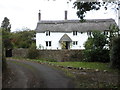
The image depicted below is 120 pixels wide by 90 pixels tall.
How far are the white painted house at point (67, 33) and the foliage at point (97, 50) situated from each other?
21.3 m

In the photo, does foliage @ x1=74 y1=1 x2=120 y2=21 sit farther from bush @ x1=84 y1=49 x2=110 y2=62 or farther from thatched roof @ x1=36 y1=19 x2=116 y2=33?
thatched roof @ x1=36 y1=19 x2=116 y2=33

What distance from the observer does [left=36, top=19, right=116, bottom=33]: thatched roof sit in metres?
45.8

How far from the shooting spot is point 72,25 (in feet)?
154

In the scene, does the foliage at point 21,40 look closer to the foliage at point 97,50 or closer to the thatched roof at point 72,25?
the thatched roof at point 72,25

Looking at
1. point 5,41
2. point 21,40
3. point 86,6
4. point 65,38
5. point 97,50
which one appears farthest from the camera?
point 65,38

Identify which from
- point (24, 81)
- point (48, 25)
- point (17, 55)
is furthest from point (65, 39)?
point (24, 81)

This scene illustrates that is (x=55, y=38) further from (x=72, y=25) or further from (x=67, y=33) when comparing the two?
(x=72, y=25)

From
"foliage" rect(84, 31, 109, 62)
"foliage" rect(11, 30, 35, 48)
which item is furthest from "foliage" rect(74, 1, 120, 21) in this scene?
"foliage" rect(11, 30, 35, 48)

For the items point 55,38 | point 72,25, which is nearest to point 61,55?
point 55,38

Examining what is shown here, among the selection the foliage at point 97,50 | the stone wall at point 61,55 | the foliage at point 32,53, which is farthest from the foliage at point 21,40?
the foliage at point 97,50

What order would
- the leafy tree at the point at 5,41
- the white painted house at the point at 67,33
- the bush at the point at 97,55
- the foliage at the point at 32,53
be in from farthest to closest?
the white painted house at the point at 67,33 → the foliage at the point at 32,53 → the bush at the point at 97,55 → the leafy tree at the point at 5,41

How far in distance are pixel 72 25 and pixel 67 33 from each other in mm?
2593

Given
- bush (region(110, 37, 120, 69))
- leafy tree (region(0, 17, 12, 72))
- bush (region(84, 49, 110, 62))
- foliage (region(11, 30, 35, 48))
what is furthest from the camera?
foliage (region(11, 30, 35, 48))

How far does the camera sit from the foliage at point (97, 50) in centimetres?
2289
